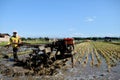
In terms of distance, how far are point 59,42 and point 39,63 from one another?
57.3 inches

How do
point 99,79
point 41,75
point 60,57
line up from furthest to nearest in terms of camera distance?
point 60,57
point 41,75
point 99,79

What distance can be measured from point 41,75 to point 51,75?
0.42m

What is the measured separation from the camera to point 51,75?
10.2 m

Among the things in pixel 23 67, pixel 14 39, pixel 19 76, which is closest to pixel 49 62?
pixel 23 67

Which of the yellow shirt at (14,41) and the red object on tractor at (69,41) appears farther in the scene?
the yellow shirt at (14,41)

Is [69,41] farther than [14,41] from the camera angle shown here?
No

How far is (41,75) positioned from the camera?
33.5ft

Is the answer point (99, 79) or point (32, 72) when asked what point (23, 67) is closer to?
point (32, 72)

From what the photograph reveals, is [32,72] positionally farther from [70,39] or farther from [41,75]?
[70,39]

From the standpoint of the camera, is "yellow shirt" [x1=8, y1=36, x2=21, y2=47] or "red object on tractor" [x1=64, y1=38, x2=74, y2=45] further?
"yellow shirt" [x1=8, y1=36, x2=21, y2=47]

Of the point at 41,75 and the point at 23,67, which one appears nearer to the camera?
the point at 41,75

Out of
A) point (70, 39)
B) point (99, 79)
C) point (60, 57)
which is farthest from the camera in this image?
point (60, 57)

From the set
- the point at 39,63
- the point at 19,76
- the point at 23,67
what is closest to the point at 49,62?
the point at 39,63

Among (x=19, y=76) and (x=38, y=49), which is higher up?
(x=38, y=49)
